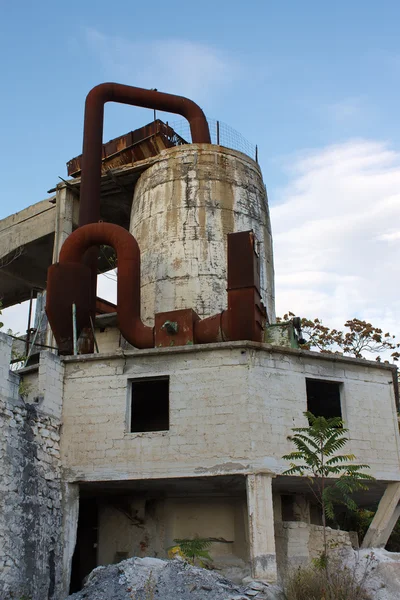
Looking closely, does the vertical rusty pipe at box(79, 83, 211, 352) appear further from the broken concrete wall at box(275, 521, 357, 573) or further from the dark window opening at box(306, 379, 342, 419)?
the broken concrete wall at box(275, 521, 357, 573)

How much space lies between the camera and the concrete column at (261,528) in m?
14.2

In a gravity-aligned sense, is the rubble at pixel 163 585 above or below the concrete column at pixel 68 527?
below

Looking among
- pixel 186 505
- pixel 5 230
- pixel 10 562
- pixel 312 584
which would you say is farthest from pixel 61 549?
pixel 5 230

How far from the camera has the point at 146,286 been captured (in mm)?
20578

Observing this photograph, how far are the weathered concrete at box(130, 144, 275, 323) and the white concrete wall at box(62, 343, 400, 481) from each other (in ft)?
13.0

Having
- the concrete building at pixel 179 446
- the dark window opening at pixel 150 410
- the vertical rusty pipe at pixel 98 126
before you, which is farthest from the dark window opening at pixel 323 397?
the vertical rusty pipe at pixel 98 126

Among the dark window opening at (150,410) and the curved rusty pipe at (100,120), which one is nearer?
the dark window opening at (150,410)

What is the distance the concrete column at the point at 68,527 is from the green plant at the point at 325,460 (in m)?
4.82

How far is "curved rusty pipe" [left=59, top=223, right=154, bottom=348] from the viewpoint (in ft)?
59.5

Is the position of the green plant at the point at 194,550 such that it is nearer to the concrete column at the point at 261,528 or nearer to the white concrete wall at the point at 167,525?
the white concrete wall at the point at 167,525

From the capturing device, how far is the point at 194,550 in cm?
1552

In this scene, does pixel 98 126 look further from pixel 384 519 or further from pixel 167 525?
pixel 384 519

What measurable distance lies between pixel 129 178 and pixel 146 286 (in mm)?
4590

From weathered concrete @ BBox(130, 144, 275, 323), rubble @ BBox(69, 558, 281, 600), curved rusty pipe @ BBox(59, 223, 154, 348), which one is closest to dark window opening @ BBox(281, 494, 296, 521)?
rubble @ BBox(69, 558, 281, 600)
